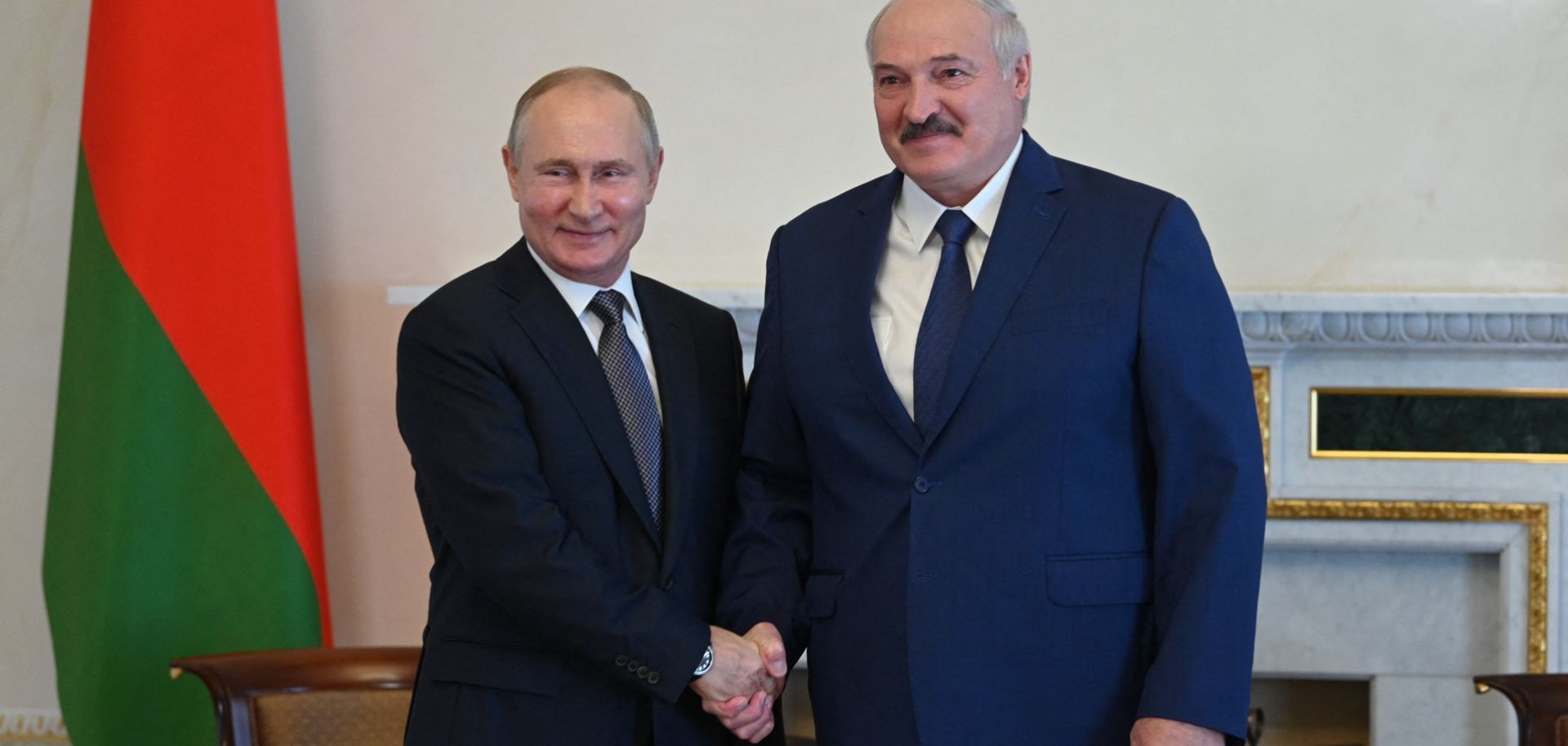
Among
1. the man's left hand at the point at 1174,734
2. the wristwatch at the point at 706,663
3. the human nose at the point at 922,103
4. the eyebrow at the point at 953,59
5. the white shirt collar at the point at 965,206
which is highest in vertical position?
the eyebrow at the point at 953,59

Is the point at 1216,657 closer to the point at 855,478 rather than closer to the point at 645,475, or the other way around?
the point at 855,478

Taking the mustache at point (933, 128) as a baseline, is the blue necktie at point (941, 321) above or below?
below

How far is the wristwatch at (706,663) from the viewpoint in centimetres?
185

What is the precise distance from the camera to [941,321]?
184cm

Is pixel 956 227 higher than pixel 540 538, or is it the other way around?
pixel 956 227

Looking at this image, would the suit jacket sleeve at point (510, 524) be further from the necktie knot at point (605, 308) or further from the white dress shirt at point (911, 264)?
the white dress shirt at point (911, 264)

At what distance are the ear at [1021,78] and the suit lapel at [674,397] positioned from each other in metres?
0.54

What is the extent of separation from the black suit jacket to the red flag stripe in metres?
1.27

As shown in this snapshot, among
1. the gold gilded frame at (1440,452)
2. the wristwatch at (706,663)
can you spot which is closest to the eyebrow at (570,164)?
the wristwatch at (706,663)

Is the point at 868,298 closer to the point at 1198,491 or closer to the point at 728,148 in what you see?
the point at 1198,491

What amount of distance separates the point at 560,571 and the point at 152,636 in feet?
5.31

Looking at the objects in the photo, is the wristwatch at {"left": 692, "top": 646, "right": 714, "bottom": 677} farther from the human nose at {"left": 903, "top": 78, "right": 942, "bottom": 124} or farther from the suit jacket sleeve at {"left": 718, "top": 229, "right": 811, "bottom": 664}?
the human nose at {"left": 903, "top": 78, "right": 942, "bottom": 124}

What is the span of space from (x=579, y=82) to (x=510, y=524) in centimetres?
56

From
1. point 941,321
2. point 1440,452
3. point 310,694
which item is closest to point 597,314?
point 941,321
